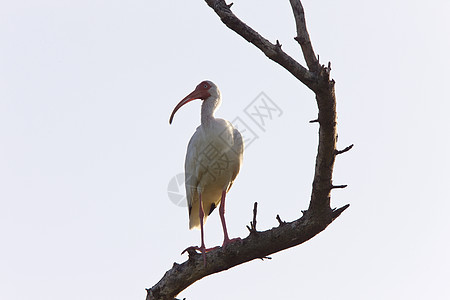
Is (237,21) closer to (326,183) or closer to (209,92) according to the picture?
(326,183)

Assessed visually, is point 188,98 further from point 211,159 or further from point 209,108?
point 211,159

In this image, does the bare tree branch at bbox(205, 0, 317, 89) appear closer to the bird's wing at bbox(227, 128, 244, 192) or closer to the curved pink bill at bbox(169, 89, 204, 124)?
the bird's wing at bbox(227, 128, 244, 192)

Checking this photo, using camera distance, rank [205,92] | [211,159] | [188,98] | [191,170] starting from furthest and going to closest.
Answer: [188,98], [205,92], [191,170], [211,159]

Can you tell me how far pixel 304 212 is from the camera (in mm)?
6461

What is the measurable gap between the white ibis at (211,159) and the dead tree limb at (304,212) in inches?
51.5

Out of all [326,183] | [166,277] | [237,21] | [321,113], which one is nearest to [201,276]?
[166,277]

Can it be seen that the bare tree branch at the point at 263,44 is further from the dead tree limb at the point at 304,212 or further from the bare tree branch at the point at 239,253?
the bare tree branch at the point at 239,253

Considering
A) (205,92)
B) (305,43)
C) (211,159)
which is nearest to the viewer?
(305,43)

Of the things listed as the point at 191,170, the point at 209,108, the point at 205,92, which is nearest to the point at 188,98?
the point at 205,92

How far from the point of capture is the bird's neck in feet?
29.6

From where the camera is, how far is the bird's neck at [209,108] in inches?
355

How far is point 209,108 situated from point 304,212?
3.25m

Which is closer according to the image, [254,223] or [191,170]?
[254,223]

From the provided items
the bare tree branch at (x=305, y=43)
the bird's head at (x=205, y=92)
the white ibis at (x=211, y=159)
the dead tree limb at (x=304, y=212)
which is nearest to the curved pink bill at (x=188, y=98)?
the bird's head at (x=205, y=92)
